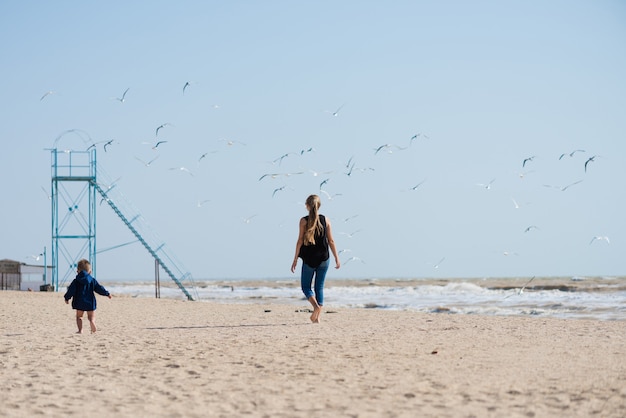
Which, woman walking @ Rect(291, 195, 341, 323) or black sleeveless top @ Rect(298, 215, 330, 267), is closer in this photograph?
woman walking @ Rect(291, 195, 341, 323)

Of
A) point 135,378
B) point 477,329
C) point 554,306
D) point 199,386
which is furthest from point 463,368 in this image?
point 554,306

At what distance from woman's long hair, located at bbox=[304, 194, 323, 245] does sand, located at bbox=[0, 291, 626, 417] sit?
4.57 ft

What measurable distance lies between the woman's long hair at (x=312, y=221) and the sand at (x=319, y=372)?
139cm

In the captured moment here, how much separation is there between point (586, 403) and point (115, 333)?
744cm

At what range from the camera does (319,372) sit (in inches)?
274

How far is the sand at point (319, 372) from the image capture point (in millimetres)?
5590

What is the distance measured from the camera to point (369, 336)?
988cm

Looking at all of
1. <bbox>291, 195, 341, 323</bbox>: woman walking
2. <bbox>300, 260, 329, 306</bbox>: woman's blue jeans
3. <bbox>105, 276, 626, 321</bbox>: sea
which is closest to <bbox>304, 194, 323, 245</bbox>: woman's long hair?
<bbox>291, 195, 341, 323</bbox>: woman walking

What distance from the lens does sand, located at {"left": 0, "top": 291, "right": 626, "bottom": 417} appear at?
5590 millimetres

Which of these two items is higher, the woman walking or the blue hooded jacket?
the woman walking

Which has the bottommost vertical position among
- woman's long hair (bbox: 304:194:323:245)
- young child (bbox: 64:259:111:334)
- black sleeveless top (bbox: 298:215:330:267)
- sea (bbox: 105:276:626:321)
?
sea (bbox: 105:276:626:321)

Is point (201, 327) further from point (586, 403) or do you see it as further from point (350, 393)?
point (586, 403)

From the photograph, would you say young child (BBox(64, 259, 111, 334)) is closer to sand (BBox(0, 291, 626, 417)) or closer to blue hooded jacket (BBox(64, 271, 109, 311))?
blue hooded jacket (BBox(64, 271, 109, 311))

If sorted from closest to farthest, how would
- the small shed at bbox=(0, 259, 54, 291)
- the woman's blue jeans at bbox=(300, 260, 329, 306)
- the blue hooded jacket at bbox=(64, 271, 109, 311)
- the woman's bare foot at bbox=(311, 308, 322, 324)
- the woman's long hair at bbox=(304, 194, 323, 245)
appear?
the woman's long hair at bbox=(304, 194, 323, 245), the blue hooded jacket at bbox=(64, 271, 109, 311), the woman's blue jeans at bbox=(300, 260, 329, 306), the woman's bare foot at bbox=(311, 308, 322, 324), the small shed at bbox=(0, 259, 54, 291)
